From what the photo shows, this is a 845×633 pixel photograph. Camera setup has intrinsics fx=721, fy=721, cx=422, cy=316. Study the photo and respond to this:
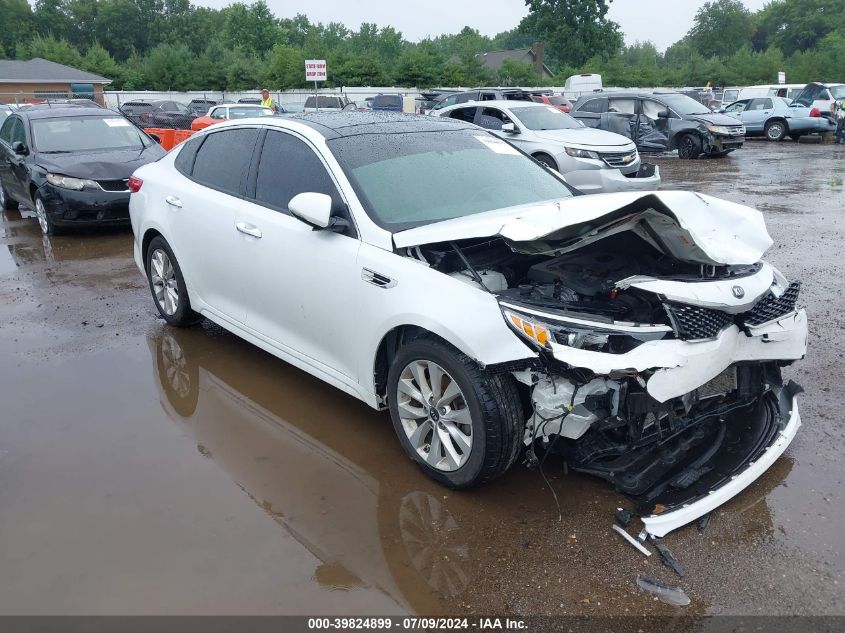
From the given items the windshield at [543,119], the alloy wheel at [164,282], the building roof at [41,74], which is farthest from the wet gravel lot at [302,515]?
the building roof at [41,74]

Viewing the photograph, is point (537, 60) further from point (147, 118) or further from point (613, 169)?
point (613, 169)

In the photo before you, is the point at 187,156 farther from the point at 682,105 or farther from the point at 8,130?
the point at 682,105

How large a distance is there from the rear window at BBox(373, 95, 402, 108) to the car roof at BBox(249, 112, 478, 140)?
25.6 metres

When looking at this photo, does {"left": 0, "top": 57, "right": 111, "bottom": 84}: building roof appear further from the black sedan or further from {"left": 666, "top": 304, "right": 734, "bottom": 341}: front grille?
{"left": 666, "top": 304, "right": 734, "bottom": 341}: front grille

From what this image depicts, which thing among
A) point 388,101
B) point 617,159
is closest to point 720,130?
point 617,159

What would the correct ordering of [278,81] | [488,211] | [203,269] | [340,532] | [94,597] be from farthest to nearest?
[278,81], [203,269], [488,211], [340,532], [94,597]

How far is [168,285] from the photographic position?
5.92 metres

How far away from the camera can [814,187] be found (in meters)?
13.8

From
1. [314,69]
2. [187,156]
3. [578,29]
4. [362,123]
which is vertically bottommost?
[187,156]

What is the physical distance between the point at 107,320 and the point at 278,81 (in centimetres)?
4736

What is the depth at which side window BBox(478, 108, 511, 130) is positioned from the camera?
13849 mm

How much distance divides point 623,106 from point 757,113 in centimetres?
911

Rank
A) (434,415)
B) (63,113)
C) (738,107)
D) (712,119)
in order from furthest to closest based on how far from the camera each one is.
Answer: (738,107), (712,119), (63,113), (434,415)

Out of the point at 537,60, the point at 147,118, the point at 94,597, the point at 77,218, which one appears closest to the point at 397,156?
the point at 94,597
